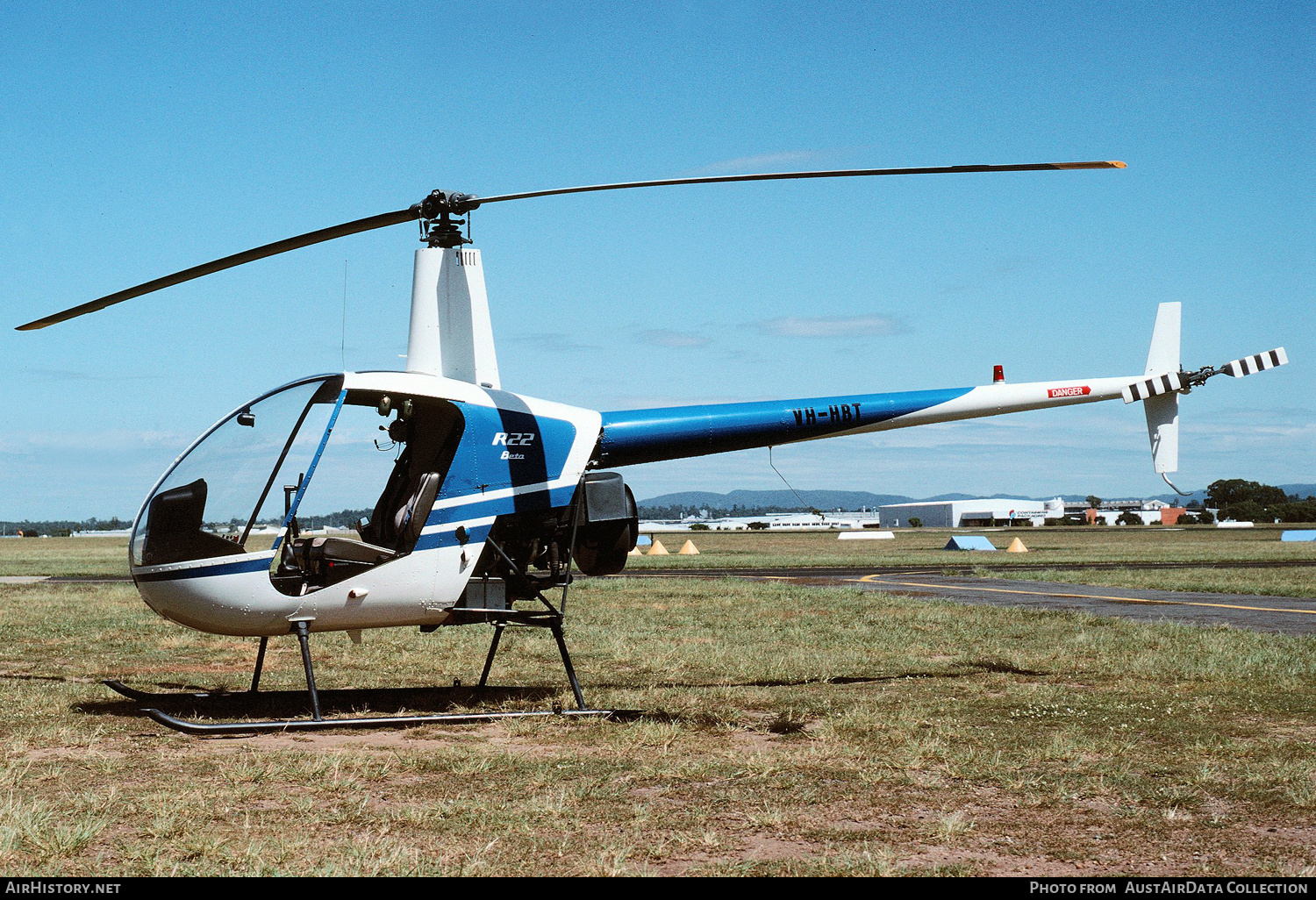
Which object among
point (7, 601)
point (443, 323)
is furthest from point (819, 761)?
point (7, 601)

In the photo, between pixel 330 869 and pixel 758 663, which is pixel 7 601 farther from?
pixel 330 869

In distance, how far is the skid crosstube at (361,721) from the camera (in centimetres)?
835

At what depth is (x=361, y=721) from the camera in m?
8.76

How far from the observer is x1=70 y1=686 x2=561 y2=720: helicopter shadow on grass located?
966cm

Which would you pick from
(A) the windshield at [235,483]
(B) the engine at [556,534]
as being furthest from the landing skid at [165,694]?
(B) the engine at [556,534]

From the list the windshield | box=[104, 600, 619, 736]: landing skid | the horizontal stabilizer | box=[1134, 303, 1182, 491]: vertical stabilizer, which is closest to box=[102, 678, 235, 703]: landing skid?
box=[104, 600, 619, 736]: landing skid

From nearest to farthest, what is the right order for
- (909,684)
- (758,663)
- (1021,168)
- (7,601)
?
(1021,168) → (909,684) → (758,663) → (7,601)

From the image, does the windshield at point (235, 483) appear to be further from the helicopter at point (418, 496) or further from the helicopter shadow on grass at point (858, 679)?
the helicopter shadow on grass at point (858, 679)

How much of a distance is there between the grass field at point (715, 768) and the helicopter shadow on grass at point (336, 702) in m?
0.09

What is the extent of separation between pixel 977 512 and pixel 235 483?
166m

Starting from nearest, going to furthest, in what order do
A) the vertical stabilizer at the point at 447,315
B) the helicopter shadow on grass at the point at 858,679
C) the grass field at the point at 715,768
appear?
1. the grass field at the point at 715,768
2. the vertical stabilizer at the point at 447,315
3. the helicopter shadow on grass at the point at 858,679
